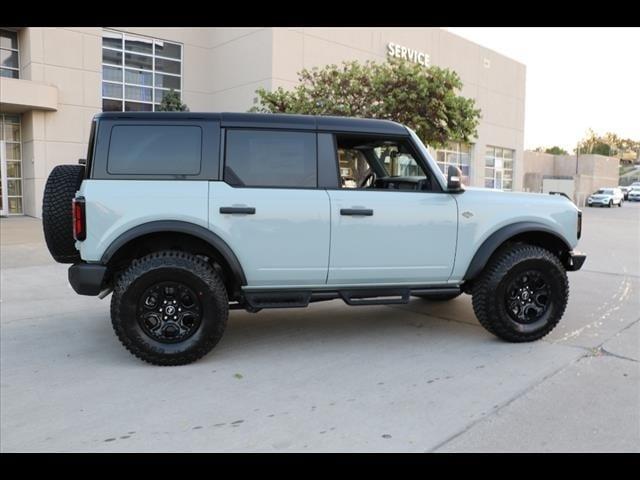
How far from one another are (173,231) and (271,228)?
2.57 feet

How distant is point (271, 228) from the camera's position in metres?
4.45

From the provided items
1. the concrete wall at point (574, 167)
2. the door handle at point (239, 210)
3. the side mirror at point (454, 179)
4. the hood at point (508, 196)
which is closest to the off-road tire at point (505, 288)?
the hood at point (508, 196)

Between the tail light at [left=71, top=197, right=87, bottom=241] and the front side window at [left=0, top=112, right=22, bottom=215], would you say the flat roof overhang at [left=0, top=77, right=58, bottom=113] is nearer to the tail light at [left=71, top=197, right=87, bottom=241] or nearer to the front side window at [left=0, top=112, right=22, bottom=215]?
the front side window at [left=0, top=112, right=22, bottom=215]

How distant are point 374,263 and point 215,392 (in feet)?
5.67

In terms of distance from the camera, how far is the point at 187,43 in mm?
21188

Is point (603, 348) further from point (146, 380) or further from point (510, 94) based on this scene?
point (510, 94)

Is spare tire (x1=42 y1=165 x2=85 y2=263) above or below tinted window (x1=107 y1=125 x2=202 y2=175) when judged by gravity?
below

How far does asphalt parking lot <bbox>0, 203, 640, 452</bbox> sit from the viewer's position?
10.3 ft

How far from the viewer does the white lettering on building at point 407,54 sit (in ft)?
79.0

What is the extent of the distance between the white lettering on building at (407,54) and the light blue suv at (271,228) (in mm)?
20393

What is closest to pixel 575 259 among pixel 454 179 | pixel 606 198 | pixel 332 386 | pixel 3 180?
pixel 454 179

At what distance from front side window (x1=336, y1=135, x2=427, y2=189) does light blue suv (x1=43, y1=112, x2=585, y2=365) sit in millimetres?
20

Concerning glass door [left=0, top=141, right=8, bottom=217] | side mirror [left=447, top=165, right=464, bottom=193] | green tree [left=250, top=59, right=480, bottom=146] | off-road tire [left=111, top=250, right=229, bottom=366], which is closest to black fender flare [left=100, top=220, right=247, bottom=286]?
off-road tire [left=111, top=250, right=229, bottom=366]

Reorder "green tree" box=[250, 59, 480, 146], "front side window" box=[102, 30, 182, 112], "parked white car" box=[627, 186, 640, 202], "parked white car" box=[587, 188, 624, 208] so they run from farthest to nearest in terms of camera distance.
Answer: "parked white car" box=[627, 186, 640, 202]
"parked white car" box=[587, 188, 624, 208]
"front side window" box=[102, 30, 182, 112]
"green tree" box=[250, 59, 480, 146]
